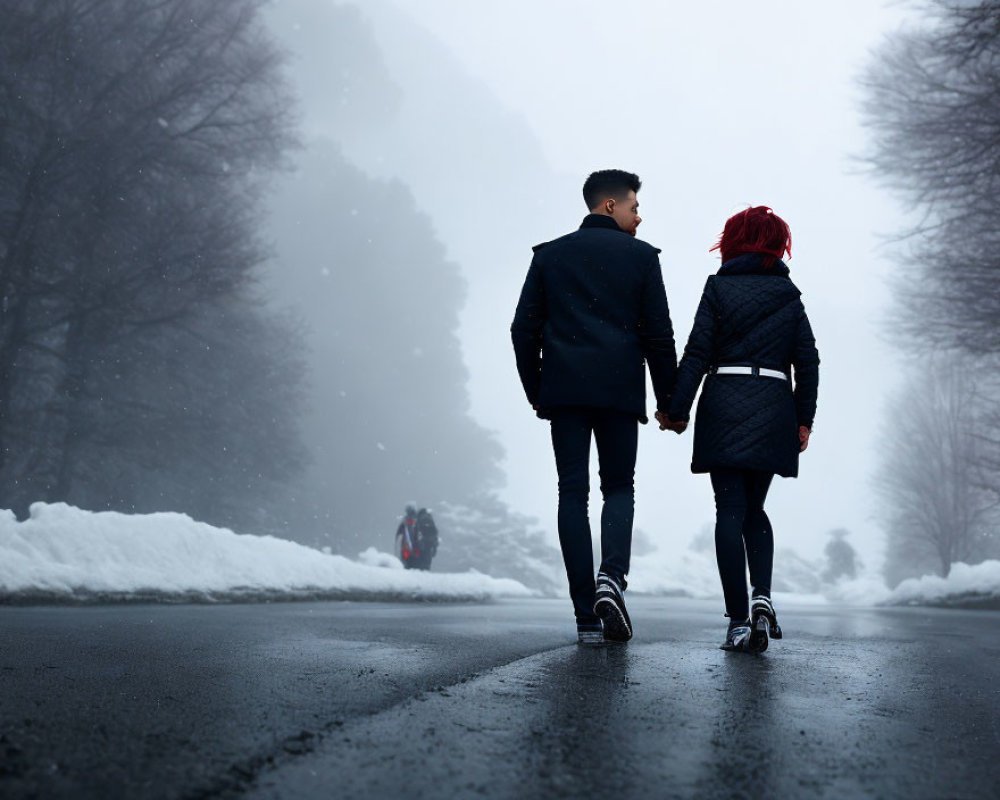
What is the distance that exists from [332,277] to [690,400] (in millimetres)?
40144

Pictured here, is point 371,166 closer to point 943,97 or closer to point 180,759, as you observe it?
point 943,97

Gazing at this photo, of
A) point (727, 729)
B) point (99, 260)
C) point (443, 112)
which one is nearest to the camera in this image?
point (727, 729)

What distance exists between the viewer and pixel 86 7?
642 inches

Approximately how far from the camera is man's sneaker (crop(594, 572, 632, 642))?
12.3ft

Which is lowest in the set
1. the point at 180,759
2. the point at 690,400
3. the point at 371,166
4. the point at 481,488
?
the point at 180,759

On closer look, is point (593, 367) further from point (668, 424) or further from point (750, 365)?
point (750, 365)

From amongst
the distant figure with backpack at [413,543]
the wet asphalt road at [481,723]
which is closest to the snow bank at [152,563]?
the wet asphalt road at [481,723]

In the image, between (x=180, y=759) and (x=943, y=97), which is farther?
(x=943, y=97)

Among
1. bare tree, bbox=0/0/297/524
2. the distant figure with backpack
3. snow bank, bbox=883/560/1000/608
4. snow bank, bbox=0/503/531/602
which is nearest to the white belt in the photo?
snow bank, bbox=0/503/531/602

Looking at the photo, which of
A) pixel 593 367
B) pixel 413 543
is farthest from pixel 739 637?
pixel 413 543

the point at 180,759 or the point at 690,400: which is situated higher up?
the point at 690,400

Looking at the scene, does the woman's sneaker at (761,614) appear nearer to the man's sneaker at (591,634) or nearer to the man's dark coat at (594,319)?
the man's sneaker at (591,634)

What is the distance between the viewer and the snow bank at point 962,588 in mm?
13398

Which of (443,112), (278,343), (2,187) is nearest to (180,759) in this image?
(2,187)
